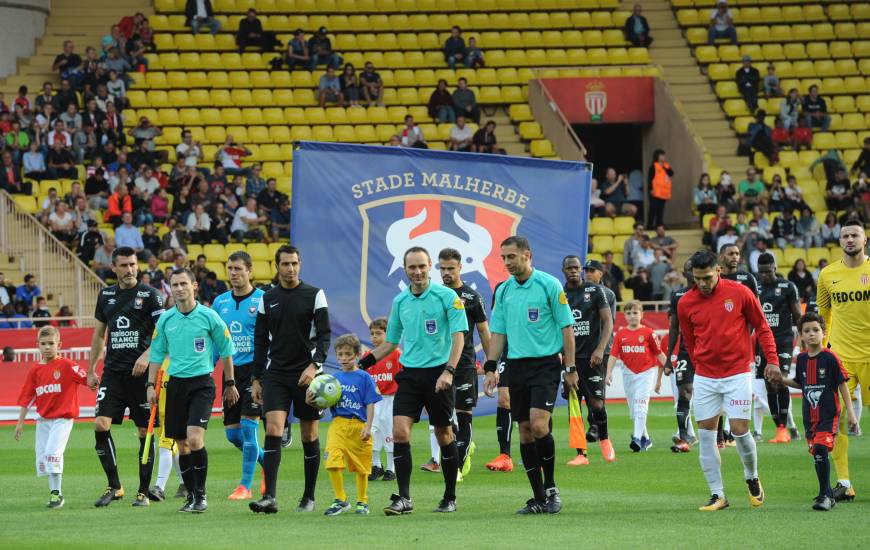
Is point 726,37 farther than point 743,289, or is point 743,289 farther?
point 726,37

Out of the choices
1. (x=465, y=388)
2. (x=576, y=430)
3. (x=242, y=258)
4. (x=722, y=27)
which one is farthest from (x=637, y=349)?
(x=722, y=27)

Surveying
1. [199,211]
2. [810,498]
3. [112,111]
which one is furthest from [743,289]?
[112,111]

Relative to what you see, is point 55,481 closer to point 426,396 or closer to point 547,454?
point 426,396

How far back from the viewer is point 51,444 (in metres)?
12.6

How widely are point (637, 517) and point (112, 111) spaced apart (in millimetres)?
20488

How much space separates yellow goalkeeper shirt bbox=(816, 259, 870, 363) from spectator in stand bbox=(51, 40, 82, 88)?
2032 cm

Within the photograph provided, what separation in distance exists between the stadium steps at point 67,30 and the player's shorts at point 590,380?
1895 cm

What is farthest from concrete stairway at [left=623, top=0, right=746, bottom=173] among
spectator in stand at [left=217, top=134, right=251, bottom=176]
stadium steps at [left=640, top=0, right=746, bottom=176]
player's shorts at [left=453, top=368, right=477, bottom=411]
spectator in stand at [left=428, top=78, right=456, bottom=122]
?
player's shorts at [left=453, top=368, right=477, bottom=411]

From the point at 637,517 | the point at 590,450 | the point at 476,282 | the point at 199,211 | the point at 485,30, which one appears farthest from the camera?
the point at 485,30

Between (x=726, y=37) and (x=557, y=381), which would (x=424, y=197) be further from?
(x=726, y=37)

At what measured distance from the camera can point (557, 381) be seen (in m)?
11.1

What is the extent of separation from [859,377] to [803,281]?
1494 cm

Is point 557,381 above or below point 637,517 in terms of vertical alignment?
above

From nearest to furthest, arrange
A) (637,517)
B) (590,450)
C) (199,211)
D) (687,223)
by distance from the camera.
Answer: (637,517)
(590,450)
(199,211)
(687,223)
